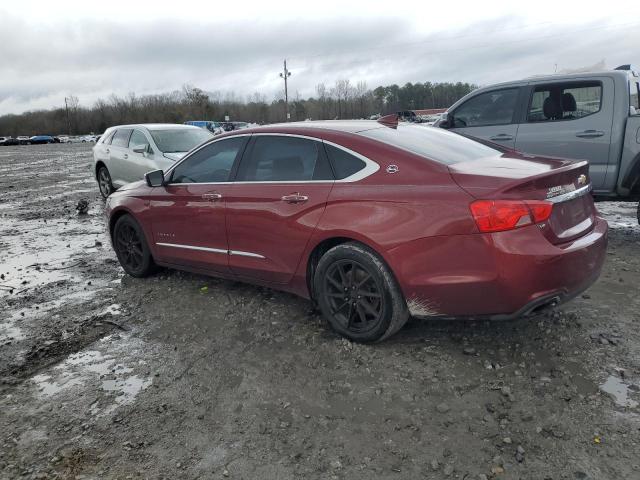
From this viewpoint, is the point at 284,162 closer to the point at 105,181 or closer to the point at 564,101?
the point at 564,101

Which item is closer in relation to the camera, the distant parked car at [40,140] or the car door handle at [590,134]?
the car door handle at [590,134]

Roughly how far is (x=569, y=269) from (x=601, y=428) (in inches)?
38.0

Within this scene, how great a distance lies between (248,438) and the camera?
2.84m

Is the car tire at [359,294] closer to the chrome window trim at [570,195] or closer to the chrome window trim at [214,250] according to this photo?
the chrome window trim at [214,250]

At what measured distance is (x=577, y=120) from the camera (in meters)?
6.67

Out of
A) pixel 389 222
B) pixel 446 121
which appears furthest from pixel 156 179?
pixel 446 121

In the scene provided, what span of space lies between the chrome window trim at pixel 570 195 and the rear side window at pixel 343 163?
4.16 ft

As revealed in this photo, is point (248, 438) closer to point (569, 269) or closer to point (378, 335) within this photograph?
point (378, 335)

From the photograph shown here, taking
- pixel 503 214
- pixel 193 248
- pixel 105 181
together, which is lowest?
pixel 193 248

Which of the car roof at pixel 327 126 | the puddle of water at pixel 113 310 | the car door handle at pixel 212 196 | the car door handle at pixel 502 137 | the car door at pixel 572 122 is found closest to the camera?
the car roof at pixel 327 126

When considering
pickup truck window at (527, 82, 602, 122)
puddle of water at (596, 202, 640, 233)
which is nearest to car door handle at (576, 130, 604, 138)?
pickup truck window at (527, 82, 602, 122)

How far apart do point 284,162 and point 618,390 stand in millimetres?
2806

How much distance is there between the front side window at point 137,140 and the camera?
1032 cm

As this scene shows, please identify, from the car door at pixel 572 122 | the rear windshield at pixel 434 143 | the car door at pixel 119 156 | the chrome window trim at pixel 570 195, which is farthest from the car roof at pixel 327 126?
the car door at pixel 119 156
